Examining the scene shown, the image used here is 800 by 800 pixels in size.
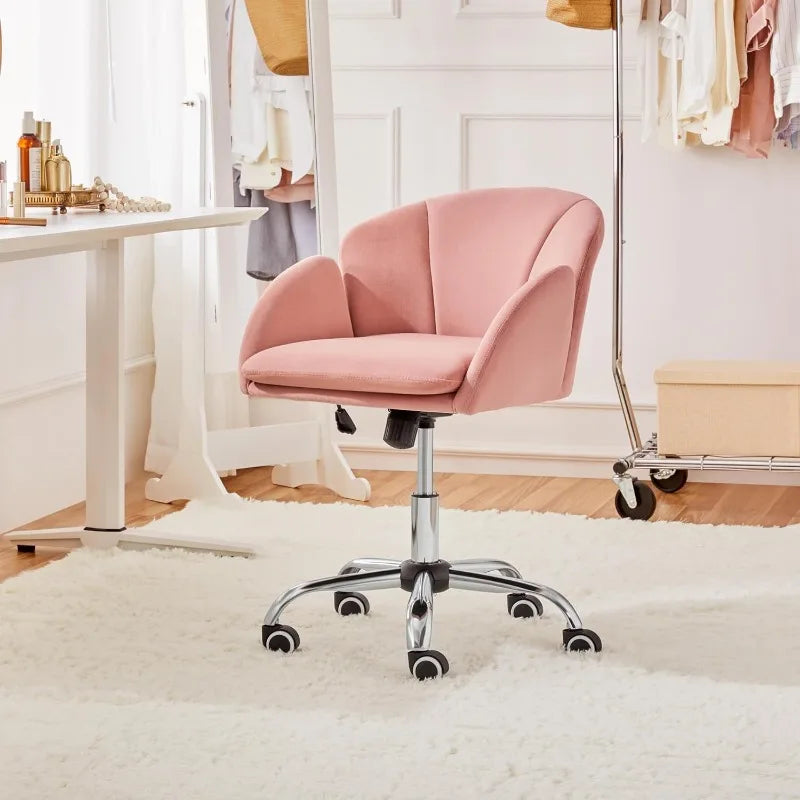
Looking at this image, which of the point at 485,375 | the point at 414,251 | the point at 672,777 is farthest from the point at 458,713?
the point at 414,251

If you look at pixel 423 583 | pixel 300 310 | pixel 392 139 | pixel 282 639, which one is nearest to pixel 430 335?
pixel 300 310

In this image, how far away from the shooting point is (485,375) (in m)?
2.29

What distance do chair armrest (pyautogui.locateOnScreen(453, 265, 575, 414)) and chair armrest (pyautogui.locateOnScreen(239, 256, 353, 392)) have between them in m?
0.46

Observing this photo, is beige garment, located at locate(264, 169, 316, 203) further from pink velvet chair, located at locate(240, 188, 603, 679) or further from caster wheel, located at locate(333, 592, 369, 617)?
caster wheel, located at locate(333, 592, 369, 617)

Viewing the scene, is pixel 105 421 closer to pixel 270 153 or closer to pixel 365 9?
pixel 270 153

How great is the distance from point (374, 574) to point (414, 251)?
684mm

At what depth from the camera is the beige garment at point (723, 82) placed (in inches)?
143

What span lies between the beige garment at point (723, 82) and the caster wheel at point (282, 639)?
6.47ft

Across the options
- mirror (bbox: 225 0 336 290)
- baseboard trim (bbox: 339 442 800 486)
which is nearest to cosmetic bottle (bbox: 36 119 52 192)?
mirror (bbox: 225 0 336 290)

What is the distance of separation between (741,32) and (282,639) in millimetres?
2155

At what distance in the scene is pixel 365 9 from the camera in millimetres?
4148

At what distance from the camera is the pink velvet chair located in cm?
232

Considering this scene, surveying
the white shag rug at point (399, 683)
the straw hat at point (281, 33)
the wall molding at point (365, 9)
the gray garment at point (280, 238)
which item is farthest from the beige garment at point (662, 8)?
the white shag rug at point (399, 683)

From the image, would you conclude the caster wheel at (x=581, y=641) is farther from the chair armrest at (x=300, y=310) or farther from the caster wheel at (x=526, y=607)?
the chair armrest at (x=300, y=310)
